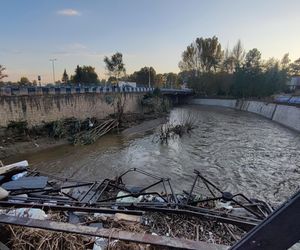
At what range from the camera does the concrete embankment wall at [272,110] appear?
20.3 metres

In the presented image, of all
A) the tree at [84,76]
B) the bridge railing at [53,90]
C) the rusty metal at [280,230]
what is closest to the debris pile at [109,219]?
the rusty metal at [280,230]

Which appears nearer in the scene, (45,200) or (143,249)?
(143,249)

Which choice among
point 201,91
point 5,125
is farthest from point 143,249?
point 201,91

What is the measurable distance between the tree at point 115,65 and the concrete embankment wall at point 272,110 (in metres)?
20.3

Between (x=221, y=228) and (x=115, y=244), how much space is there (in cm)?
220

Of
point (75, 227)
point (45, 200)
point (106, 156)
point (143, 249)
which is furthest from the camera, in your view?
point (106, 156)

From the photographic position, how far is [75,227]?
242 centimetres

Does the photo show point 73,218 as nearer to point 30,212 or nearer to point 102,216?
point 102,216

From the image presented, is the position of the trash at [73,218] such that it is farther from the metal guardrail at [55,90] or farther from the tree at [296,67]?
the tree at [296,67]

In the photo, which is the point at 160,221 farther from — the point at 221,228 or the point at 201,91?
the point at 201,91

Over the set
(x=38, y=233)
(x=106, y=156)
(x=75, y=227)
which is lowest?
(x=106, y=156)

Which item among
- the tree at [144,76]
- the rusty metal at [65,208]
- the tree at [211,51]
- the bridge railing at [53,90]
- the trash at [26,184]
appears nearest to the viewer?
the rusty metal at [65,208]

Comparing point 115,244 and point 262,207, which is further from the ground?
point 115,244

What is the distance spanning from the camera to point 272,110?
26.1m
